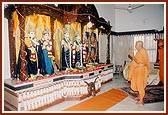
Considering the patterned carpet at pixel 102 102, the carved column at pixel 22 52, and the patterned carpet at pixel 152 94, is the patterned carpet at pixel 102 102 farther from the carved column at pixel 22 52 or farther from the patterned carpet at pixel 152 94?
the carved column at pixel 22 52

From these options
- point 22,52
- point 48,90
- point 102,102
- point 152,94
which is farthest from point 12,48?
point 152,94

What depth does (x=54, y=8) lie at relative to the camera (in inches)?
151

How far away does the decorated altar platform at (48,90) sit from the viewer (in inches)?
125

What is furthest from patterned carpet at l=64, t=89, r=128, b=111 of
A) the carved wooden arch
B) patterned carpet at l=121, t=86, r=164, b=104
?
the carved wooden arch

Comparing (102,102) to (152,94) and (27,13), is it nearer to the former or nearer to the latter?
(152,94)

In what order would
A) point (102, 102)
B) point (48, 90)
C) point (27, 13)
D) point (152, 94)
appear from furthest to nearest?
point (152, 94), point (102, 102), point (48, 90), point (27, 13)

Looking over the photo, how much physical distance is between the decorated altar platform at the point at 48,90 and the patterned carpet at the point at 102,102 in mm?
258

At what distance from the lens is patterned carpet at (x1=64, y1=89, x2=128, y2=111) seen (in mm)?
3704

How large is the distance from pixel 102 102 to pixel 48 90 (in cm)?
127

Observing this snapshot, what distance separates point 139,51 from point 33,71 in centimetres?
223

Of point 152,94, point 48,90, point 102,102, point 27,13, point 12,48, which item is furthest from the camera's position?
point 152,94

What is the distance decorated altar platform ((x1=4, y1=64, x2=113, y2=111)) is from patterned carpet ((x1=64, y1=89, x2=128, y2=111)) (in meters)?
0.26

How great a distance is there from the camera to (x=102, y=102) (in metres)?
4.06

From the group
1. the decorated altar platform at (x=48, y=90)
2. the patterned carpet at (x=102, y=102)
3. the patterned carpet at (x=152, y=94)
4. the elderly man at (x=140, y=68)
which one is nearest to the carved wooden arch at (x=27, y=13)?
the decorated altar platform at (x=48, y=90)
